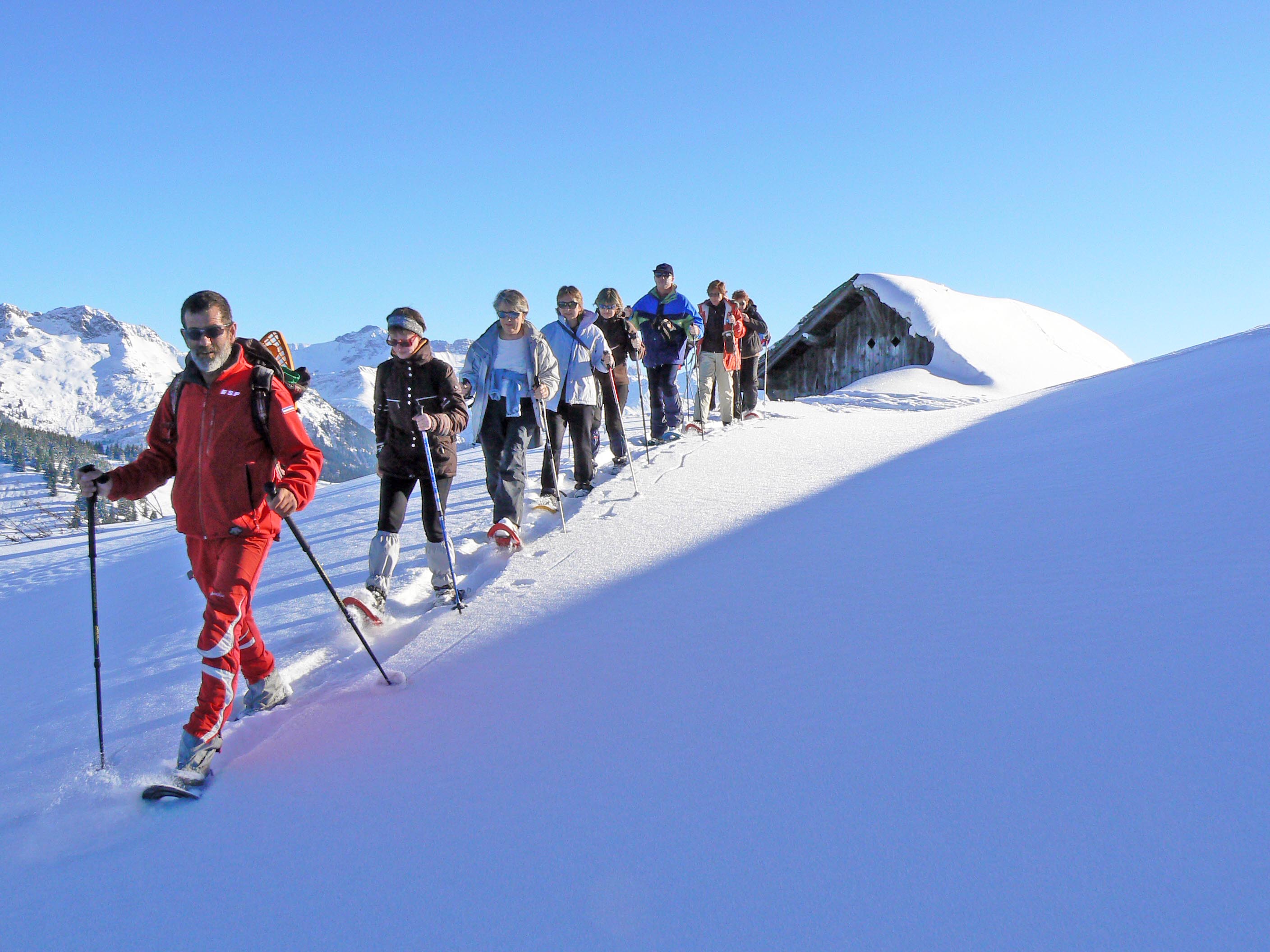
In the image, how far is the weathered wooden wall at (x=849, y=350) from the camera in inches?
749

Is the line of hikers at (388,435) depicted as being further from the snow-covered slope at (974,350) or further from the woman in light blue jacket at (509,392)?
the snow-covered slope at (974,350)

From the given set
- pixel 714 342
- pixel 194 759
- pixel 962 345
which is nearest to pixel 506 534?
pixel 194 759

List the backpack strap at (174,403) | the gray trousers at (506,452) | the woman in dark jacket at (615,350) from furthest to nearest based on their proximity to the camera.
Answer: the woman in dark jacket at (615,350)
the gray trousers at (506,452)
the backpack strap at (174,403)

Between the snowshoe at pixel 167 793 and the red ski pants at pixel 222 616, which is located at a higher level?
the red ski pants at pixel 222 616

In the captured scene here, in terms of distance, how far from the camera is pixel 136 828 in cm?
224

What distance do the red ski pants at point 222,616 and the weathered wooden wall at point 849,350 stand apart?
18007mm

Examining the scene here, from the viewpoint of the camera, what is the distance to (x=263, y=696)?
3.05 m

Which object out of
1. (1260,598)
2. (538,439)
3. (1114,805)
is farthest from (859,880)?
(538,439)

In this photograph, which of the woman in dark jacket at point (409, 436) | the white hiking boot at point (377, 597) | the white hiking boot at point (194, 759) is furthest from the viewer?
the woman in dark jacket at point (409, 436)

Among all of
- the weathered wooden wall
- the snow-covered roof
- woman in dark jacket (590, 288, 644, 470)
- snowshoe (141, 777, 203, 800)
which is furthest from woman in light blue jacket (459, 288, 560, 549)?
the weathered wooden wall

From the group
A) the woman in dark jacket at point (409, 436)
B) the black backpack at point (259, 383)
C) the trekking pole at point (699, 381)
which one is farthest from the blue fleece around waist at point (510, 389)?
the trekking pole at point (699, 381)

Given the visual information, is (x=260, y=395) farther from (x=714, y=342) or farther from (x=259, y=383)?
(x=714, y=342)

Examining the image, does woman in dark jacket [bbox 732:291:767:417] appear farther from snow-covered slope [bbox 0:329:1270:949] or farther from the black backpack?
the black backpack

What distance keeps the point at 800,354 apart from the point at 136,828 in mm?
22695
